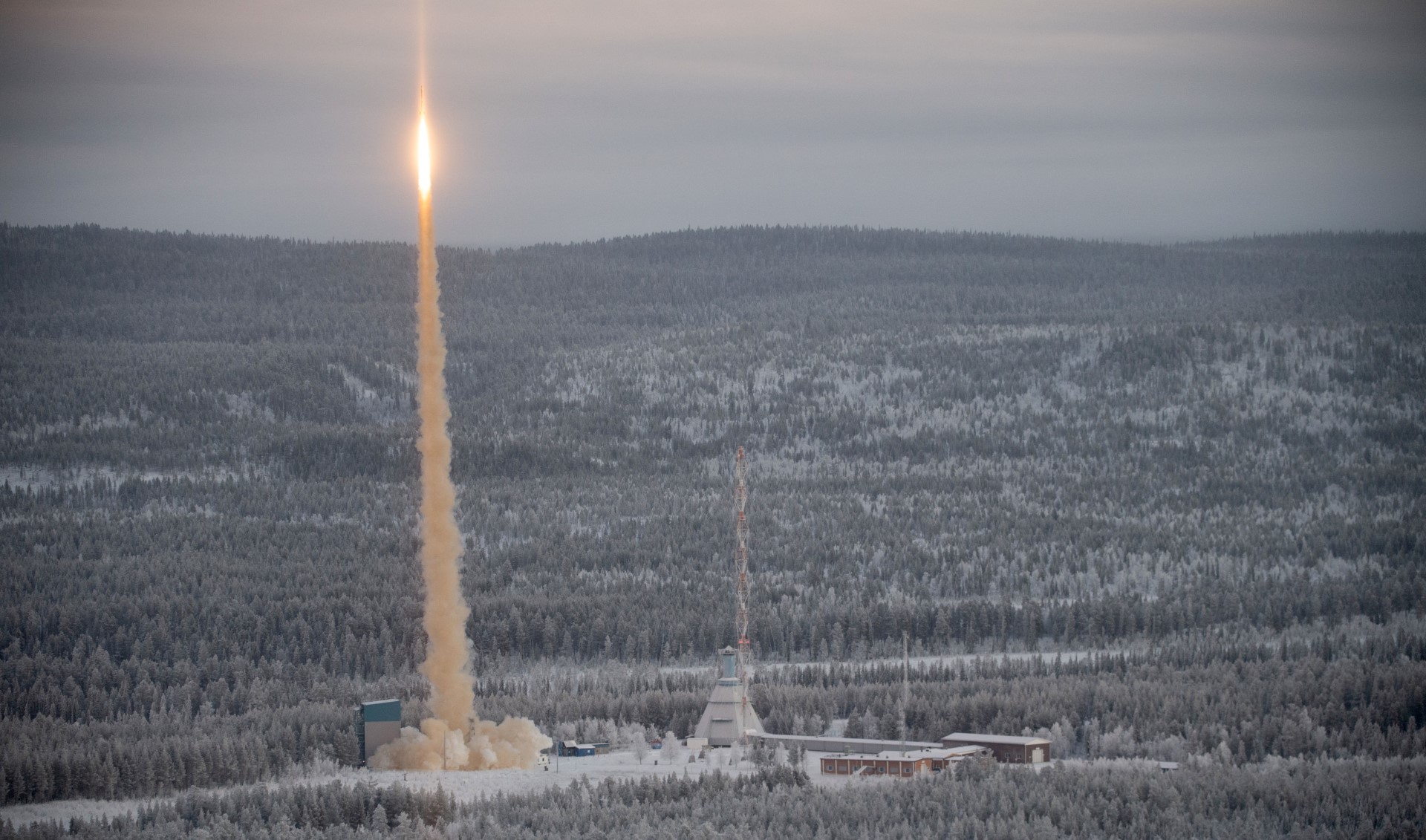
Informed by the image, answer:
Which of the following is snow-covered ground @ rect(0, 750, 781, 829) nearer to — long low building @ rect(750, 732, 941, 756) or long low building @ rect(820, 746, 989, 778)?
long low building @ rect(820, 746, 989, 778)

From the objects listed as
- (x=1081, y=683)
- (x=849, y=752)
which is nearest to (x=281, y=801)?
(x=849, y=752)

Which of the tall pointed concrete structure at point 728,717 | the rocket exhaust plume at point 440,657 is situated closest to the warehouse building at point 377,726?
the rocket exhaust plume at point 440,657

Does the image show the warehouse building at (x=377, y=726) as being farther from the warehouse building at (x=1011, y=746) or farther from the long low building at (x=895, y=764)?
the warehouse building at (x=1011, y=746)

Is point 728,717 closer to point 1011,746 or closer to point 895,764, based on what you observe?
point 895,764

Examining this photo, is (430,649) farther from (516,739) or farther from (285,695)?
(285,695)

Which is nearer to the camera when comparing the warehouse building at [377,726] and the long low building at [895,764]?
the long low building at [895,764]

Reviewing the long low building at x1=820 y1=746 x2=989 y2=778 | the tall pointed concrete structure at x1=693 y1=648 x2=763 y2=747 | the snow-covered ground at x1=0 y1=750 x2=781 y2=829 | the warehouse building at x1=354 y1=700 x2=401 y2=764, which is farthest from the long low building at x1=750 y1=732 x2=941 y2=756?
the warehouse building at x1=354 y1=700 x2=401 y2=764

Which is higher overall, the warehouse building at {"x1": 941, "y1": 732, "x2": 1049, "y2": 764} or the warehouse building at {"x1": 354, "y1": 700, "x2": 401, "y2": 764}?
the warehouse building at {"x1": 354, "y1": 700, "x2": 401, "y2": 764}
